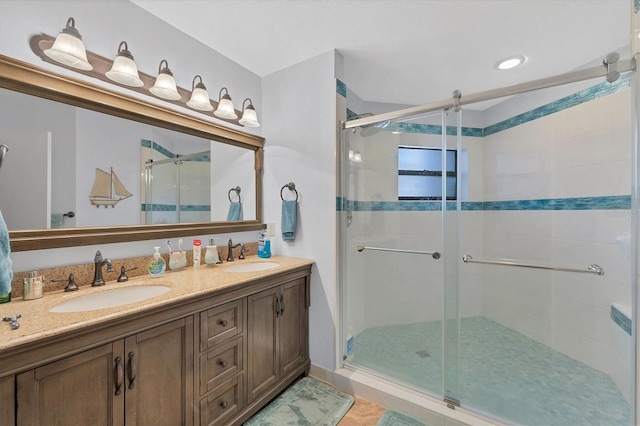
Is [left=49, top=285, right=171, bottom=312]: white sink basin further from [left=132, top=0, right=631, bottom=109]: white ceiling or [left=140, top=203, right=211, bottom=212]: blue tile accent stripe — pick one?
[left=132, top=0, right=631, bottom=109]: white ceiling

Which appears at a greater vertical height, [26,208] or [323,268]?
[26,208]

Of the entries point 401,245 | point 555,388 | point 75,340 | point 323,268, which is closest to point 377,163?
point 401,245

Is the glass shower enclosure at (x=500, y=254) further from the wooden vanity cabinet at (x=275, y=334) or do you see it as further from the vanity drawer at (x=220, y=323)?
the vanity drawer at (x=220, y=323)

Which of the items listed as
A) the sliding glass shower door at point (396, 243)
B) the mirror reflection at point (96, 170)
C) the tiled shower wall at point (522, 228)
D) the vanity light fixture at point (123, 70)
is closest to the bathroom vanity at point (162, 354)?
the mirror reflection at point (96, 170)

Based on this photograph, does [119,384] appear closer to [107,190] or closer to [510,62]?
[107,190]

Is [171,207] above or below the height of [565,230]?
above

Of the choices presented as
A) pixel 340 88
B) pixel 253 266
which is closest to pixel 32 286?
pixel 253 266

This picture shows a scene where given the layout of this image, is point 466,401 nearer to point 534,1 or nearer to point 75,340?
point 75,340

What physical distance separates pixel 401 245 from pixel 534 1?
5.96ft

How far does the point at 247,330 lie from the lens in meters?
1.59

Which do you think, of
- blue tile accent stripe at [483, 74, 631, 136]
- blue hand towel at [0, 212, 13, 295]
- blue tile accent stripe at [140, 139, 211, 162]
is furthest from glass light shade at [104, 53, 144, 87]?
blue tile accent stripe at [483, 74, 631, 136]

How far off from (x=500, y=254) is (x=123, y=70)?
3046 millimetres

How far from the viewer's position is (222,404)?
145 centimetres

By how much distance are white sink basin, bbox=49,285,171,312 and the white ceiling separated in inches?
65.7
